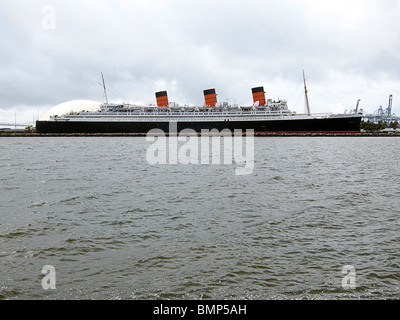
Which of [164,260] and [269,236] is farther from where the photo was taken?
[269,236]

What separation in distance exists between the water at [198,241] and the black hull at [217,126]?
70.6 meters

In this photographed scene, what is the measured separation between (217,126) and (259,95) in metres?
15.5

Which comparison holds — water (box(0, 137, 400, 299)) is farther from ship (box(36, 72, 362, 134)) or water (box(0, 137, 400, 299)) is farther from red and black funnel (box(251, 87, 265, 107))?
red and black funnel (box(251, 87, 265, 107))

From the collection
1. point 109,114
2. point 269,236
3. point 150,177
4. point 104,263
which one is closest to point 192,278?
point 104,263

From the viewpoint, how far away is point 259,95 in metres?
89.1

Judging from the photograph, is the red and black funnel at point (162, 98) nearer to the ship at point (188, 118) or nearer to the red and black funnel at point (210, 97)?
the ship at point (188, 118)

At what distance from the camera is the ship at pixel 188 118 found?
3300 inches

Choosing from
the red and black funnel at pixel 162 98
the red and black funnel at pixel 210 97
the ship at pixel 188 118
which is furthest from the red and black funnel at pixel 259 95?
the red and black funnel at pixel 162 98

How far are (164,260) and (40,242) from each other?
292cm

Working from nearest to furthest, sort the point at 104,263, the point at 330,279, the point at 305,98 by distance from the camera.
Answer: the point at 330,279, the point at 104,263, the point at 305,98

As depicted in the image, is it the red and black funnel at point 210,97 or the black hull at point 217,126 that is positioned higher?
the red and black funnel at point 210,97

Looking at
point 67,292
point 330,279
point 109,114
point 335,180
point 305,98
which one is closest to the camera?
point 67,292

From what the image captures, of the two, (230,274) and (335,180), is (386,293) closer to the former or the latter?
(230,274)

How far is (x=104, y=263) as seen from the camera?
19.2 ft
